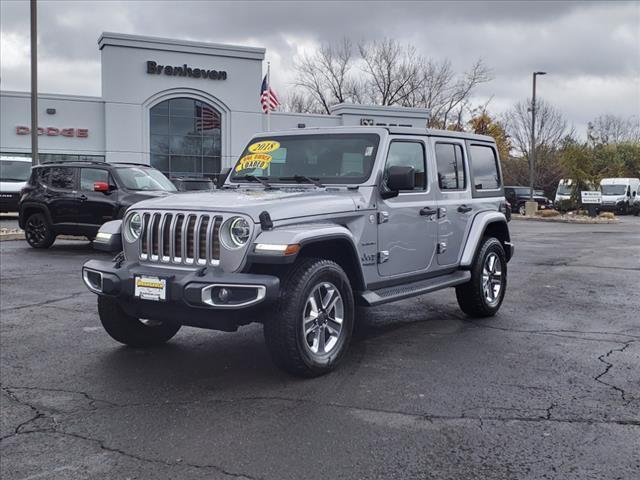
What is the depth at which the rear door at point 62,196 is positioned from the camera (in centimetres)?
1345

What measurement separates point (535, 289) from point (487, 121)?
51.3 meters

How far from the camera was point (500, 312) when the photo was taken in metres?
7.83

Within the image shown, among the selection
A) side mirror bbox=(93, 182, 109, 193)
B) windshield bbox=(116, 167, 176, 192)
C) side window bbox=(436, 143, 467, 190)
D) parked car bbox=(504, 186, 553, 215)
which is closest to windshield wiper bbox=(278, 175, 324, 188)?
side window bbox=(436, 143, 467, 190)

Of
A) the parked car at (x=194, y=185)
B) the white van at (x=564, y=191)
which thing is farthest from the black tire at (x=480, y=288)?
the white van at (x=564, y=191)

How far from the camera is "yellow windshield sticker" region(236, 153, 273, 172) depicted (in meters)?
6.50

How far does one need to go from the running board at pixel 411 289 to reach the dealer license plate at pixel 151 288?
5.39 ft

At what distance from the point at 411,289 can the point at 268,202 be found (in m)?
1.80

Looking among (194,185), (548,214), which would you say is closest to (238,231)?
(194,185)

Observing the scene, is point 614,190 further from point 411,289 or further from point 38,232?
point 411,289

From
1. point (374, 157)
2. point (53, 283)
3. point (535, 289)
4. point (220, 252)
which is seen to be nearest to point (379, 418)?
point (220, 252)

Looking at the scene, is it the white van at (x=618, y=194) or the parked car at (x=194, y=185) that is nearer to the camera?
the parked car at (x=194, y=185)

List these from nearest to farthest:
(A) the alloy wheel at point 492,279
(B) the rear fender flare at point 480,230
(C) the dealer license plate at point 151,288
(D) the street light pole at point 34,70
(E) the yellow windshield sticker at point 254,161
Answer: (C) the dealer license plate at point 151,288 → (E) the yellow windshield sticker at point 254,161 → (B) the rear fender flare at point 480,230 → (A) the alloy wheel at point 492,279 → (D) the street light pole at point 34,70

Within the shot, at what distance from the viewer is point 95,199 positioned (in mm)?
13172

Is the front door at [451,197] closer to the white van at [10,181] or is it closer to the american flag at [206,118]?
the white van at [10,181]
